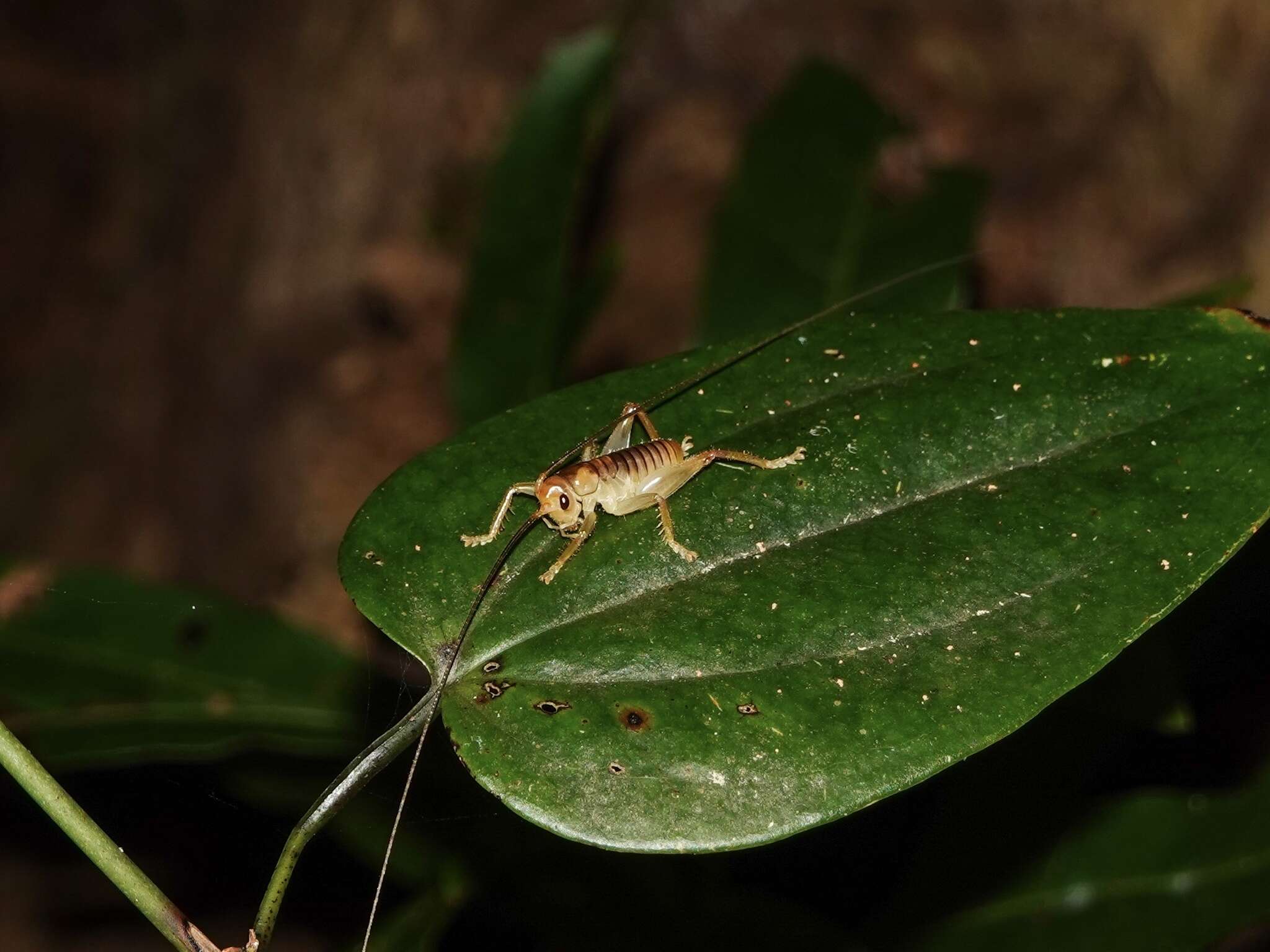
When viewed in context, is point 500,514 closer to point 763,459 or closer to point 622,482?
point 622,482

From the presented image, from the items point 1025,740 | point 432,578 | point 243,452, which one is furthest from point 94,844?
point 243,452

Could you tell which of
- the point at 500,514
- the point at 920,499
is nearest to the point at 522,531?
the point at 500,514

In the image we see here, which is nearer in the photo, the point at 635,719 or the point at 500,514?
the point at 635,719

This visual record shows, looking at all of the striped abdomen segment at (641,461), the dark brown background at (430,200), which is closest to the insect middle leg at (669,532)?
the striped abdomen segment at (641,461)

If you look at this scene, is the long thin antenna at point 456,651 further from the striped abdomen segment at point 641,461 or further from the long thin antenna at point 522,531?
the striped abdomen segment at point 641,461

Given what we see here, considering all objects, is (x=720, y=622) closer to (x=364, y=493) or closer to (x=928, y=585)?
(x=928, y=585)

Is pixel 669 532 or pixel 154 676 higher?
pixel 154 676
